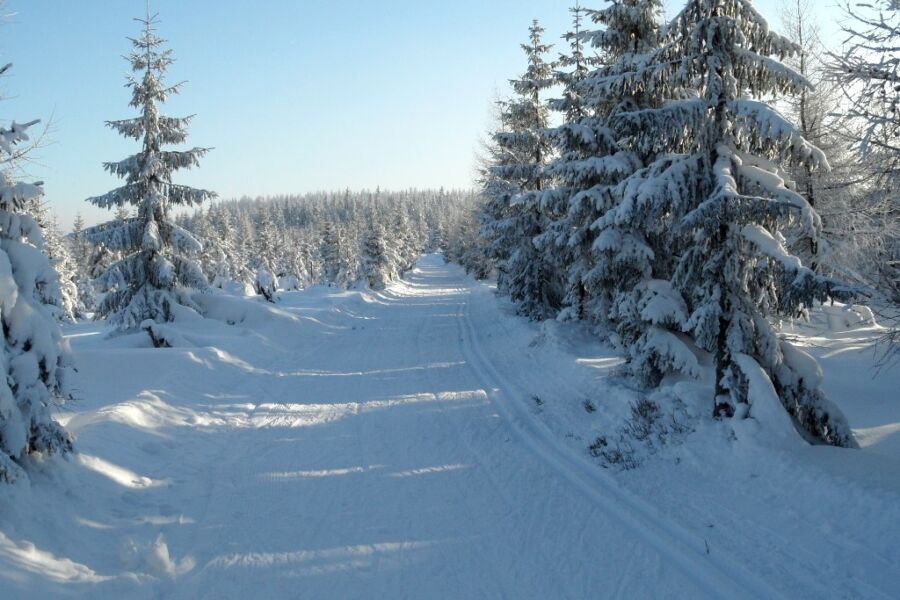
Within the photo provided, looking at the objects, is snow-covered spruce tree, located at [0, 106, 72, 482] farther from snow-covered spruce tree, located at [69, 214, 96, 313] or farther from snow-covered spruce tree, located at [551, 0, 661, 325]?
snow-covered spruce tree, located at [69, 214, 96, 313]

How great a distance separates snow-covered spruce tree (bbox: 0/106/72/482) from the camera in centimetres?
576

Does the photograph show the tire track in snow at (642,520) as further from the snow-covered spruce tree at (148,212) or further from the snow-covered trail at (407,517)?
the snow-covered spruce tree at (148,212)

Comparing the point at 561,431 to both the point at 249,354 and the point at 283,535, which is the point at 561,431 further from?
the point at 249,354

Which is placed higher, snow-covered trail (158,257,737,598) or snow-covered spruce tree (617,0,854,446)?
snow-covered spruce tree (617,0,854,446)

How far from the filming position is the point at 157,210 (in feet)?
61.0

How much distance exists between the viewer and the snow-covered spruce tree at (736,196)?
7754mm

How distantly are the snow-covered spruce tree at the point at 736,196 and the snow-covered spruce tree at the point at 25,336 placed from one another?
27.2 ft

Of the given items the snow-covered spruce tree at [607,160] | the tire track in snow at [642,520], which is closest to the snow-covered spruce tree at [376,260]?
the snow-covered spruce tree at [607,160]

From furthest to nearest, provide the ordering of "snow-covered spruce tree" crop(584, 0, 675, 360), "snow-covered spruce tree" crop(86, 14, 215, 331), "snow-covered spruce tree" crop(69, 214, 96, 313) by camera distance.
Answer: "snow-covered spruce tree" crop(69, 214, 96, 313)
"snow-covered spruce tree" crop(86, 14, 215, 331)
"snow-covered spruce tree" crop(584, 0, 675, 360)

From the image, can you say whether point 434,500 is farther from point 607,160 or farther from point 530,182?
point 530,182

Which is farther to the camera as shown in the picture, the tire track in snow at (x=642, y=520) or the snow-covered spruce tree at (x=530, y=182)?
the snow-covered spruce tree at (x=530, y=182)

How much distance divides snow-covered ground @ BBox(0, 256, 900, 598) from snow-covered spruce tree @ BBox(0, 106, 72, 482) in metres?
0.51

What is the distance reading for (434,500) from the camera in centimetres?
684

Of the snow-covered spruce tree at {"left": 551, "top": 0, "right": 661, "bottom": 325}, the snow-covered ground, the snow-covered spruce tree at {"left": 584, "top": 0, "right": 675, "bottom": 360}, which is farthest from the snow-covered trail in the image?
the snow-covered spruce tree at {"left": 551, "top": 0, "right": 661, "bottom": 325}
